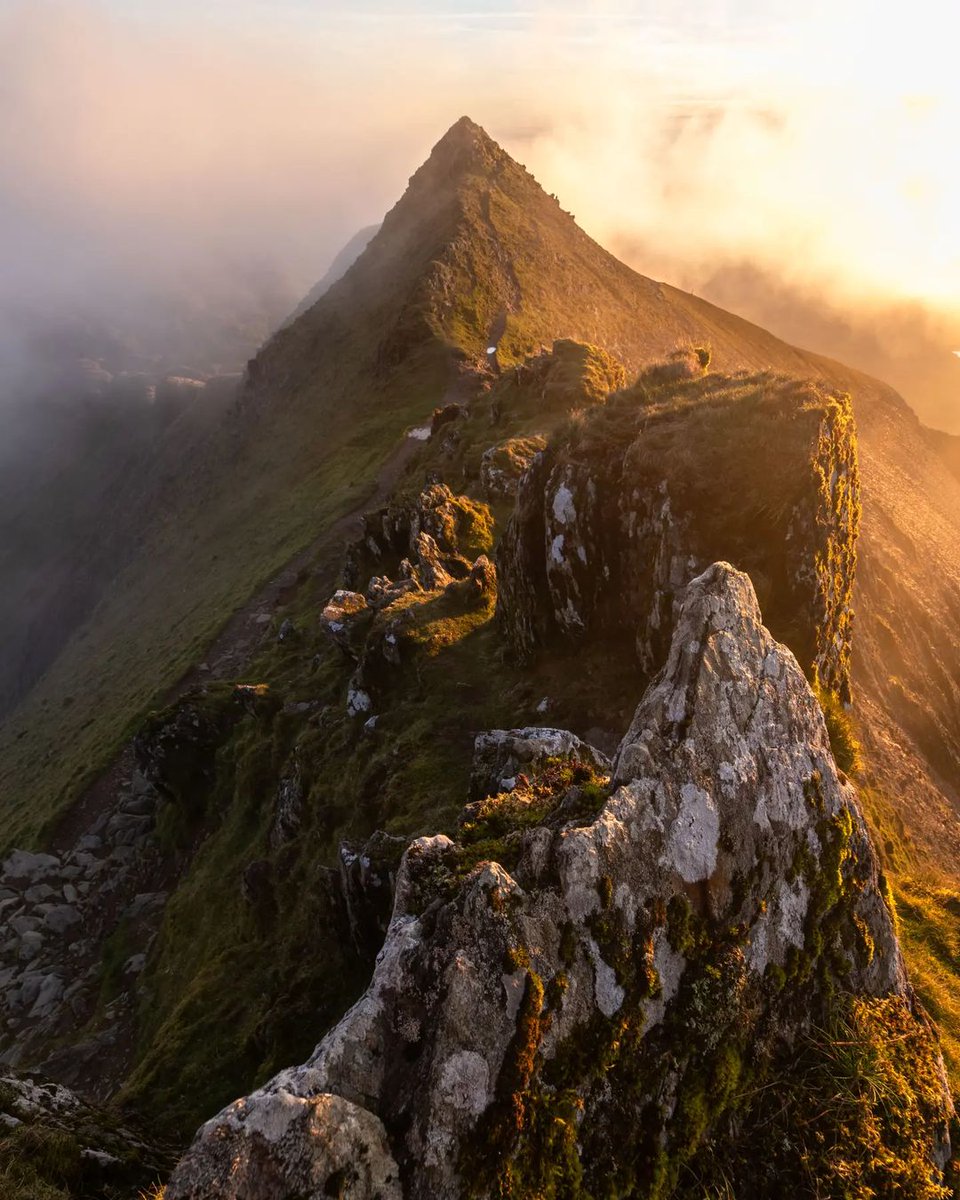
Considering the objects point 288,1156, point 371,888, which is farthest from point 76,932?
point 288,1156

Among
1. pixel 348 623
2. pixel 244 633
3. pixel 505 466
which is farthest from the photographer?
pixel 244 633

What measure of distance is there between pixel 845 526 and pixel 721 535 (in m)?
5.14

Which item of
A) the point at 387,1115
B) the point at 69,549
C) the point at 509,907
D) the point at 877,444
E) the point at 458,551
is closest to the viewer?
the point at 387,1115

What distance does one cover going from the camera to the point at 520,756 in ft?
54.1

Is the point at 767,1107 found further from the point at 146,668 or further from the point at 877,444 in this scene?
the point at 877,444

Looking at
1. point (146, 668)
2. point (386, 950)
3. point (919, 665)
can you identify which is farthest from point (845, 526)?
point (146, 668)

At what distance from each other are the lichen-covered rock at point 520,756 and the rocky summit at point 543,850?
113 millimetres

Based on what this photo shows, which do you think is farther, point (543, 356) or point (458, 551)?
point (543, 356)

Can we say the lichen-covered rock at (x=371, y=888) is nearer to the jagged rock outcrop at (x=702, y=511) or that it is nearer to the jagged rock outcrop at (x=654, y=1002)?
the jagged rock outcrop at (x=654, y=1002)

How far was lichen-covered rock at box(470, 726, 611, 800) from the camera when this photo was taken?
16.0m

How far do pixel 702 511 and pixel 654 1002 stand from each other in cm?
1551

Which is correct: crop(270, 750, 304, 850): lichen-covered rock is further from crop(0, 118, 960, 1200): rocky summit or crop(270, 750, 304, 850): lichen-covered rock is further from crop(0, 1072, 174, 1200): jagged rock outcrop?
crop(0, 1072, 174, 1200): jagged rock outcrop

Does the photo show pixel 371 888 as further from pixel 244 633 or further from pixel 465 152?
pixel 465 152

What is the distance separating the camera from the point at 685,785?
10664mm
